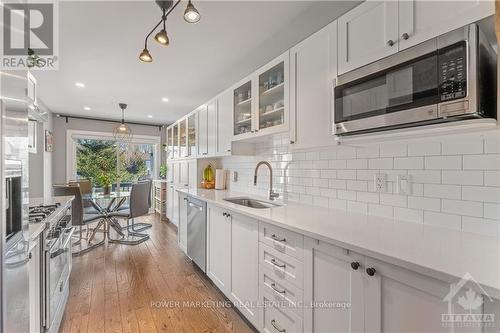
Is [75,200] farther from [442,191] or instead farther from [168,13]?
[442,191]

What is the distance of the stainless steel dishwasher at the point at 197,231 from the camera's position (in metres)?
2.56

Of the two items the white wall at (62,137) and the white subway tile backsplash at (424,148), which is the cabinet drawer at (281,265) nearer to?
the white subway tile backsplash at (424,148)

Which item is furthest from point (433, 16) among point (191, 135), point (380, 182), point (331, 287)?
point (191, 135)

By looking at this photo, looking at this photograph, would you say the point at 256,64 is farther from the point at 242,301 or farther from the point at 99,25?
the point at 242,301

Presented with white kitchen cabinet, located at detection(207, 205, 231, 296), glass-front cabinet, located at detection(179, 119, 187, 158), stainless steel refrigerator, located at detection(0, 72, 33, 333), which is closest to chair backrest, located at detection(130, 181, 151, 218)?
glass-front cabinet, located at detection(179, 119, 187, 158)

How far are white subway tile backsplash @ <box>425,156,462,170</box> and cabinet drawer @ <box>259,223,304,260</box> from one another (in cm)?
82

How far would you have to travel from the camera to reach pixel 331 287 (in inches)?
46.4

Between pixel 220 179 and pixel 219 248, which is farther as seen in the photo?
pixel 220 179

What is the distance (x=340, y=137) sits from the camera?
1498 millimetres

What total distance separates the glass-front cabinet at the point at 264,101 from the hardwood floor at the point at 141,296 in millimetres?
1633

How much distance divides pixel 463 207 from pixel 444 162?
242 mm

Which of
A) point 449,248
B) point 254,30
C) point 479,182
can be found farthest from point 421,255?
point 254,30

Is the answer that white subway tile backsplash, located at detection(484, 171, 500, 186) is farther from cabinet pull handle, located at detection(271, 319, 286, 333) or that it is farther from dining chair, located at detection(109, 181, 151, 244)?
dining chair, located at detection(109, 181, 151, 244)

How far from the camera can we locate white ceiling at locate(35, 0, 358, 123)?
5.66 feet
